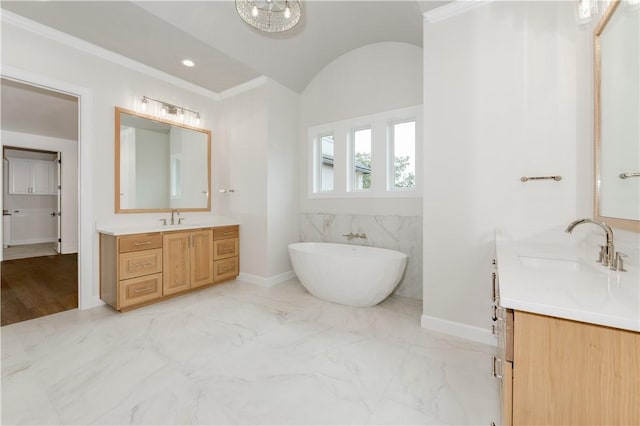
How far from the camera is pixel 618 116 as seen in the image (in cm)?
135

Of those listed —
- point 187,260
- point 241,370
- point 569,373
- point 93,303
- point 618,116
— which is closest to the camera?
point 569,373

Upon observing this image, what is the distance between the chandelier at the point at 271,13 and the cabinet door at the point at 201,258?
234 cm

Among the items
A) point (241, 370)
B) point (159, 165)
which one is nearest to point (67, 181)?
point (159, 165)

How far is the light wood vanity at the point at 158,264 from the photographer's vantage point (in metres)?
2.61

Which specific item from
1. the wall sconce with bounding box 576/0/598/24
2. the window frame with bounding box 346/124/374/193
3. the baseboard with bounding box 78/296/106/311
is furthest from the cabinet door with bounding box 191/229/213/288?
the wall sconce with bounding box 576/0/598/24

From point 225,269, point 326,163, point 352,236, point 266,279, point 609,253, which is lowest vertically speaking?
point 266,279

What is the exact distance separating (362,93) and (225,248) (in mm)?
2760

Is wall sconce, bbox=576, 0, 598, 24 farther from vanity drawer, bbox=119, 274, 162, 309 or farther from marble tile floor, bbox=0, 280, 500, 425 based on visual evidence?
vanity drawer, bbox=119, 274, 162, 309

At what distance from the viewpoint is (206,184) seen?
3887 millimetres

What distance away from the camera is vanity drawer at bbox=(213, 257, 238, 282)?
137 inches

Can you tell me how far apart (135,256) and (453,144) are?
3178 millimetres

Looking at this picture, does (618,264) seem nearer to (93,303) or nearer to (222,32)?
(222,32)

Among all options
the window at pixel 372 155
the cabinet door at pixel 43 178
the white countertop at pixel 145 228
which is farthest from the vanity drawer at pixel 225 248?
the cabinet door at pixel 43 178

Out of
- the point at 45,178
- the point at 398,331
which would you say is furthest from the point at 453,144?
the point at 45,178
